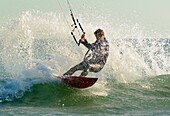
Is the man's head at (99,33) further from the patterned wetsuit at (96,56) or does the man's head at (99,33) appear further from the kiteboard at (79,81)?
the kiteboard at (79,81)

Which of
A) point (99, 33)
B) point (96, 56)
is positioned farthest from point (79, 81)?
point (99, 33)

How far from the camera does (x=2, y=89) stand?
15117 mm

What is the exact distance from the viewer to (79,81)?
1497 cm

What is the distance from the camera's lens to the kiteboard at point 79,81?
1488cm

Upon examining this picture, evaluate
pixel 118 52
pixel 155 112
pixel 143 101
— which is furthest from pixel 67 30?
pixel 155 112

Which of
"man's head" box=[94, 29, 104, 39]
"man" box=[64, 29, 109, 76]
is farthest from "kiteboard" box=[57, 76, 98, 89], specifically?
"man's head" box=[94, 29, 104, 39]

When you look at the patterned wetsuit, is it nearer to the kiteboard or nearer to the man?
the man

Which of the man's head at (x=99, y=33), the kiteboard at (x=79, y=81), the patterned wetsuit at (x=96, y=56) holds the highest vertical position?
the man's head at (x=99, y=33)

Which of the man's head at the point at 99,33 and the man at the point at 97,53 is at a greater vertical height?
the man's head at the point at 99,33

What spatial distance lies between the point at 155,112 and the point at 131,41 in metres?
10.1

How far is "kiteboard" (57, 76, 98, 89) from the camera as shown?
14883 millimetres

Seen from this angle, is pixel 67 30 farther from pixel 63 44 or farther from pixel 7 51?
pixel 7 51

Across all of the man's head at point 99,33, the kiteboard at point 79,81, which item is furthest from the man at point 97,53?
the kiteboard at point 79,81

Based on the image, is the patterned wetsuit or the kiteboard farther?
the patterned wetsuit
